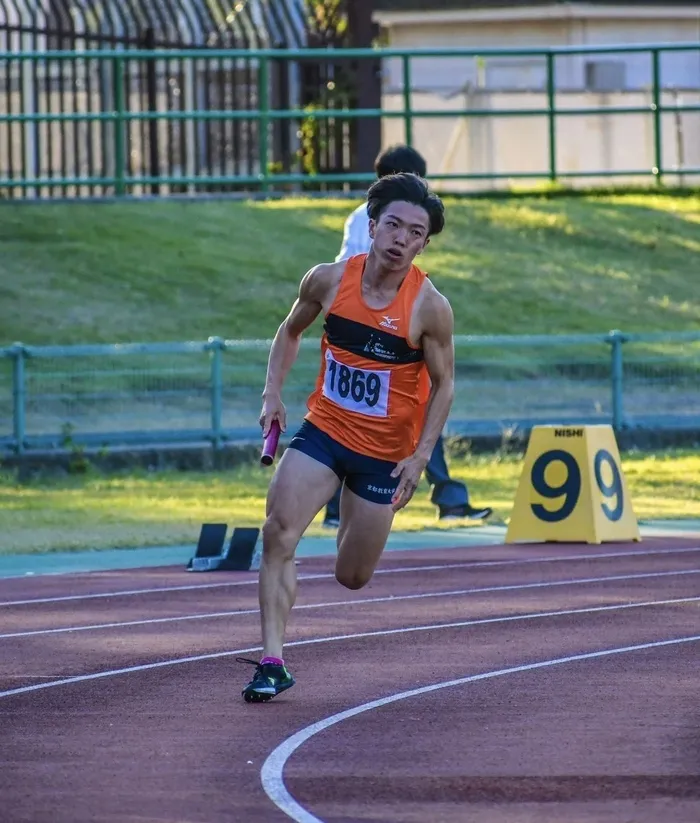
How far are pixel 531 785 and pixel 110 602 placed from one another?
5.52m

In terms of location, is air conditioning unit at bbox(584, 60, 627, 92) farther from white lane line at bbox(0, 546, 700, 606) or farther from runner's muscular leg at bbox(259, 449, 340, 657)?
runner's muscular leg at bbox(259, 449, 340, 657)

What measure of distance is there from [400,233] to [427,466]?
704cm

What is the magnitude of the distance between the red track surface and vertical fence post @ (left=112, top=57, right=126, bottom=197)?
1343cm

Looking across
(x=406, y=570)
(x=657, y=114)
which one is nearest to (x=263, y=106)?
(x=657, y=114)

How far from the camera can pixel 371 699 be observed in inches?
350

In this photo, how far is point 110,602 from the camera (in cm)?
1224

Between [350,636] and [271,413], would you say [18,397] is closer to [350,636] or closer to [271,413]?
[350,636]

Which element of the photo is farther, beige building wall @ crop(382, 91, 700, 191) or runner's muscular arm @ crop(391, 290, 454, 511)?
beige building wall @ crop(382, 91, 700, 191)

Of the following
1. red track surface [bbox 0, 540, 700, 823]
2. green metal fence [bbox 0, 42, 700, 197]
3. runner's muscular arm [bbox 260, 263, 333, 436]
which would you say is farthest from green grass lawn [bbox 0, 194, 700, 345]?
runner's muscular arm [bbox 260, 263, 333, 436]

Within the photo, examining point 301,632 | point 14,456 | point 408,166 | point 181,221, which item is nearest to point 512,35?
point 181,221

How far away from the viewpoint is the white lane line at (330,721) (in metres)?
6.83

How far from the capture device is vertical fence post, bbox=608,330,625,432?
827 inches

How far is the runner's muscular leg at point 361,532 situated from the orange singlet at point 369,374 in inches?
8.5

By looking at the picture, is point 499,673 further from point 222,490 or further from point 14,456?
point 14,456
